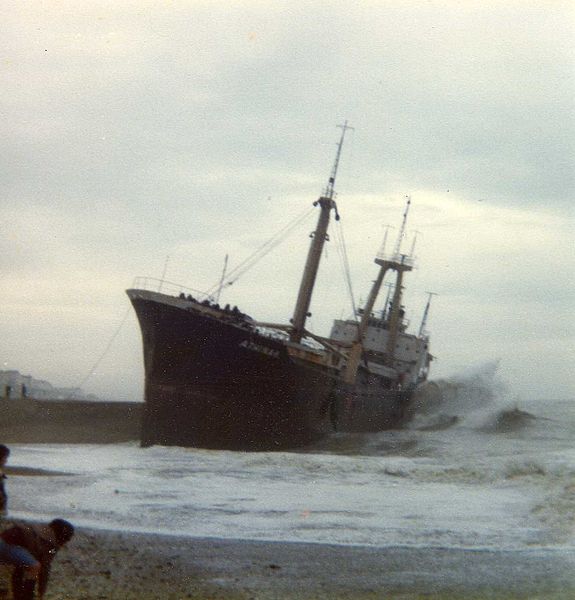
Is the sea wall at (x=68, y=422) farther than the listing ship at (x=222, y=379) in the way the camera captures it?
Yes

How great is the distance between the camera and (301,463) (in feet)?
65.7

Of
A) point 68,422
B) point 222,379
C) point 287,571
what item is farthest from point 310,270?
point 287,571

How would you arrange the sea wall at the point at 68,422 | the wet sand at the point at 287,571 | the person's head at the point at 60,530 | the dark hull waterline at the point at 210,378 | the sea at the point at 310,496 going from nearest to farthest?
1. the person's head at the point at 60,530
2. the wet sand at the point at 287,571
3. the sea at the point at 310,496
4. the dark hull waterline at the point at 210,378
5. the sea wall at the point at 68,422

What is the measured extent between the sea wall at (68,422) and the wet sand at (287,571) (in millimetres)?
21420


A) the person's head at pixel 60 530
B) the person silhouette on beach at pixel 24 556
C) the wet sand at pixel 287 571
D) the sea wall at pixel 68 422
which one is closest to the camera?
the person silhouette on beach at pixel 24 556

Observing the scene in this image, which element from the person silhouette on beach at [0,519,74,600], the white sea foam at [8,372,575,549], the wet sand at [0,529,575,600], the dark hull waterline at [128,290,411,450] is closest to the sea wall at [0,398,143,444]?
the dark hull waterline at [128,290,411,450]

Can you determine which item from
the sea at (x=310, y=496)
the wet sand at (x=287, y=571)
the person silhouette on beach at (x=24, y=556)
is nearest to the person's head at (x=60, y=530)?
the person silhouette on beach at (x=24, y=556)

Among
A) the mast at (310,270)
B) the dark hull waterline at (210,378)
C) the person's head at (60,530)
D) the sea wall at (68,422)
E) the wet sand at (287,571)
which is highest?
the mast at (310,270)

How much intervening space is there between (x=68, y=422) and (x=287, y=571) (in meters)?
27.7

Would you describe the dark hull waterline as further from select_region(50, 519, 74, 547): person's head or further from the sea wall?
select_region(50, 519, 74, 547): person's head

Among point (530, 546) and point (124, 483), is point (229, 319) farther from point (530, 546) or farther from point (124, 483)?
point (530, 546)

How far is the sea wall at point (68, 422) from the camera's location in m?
31.2

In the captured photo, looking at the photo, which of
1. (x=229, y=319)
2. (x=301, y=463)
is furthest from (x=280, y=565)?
(x=229, y=319)

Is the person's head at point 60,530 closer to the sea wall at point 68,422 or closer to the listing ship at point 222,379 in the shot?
the listing ship at point 222,379
